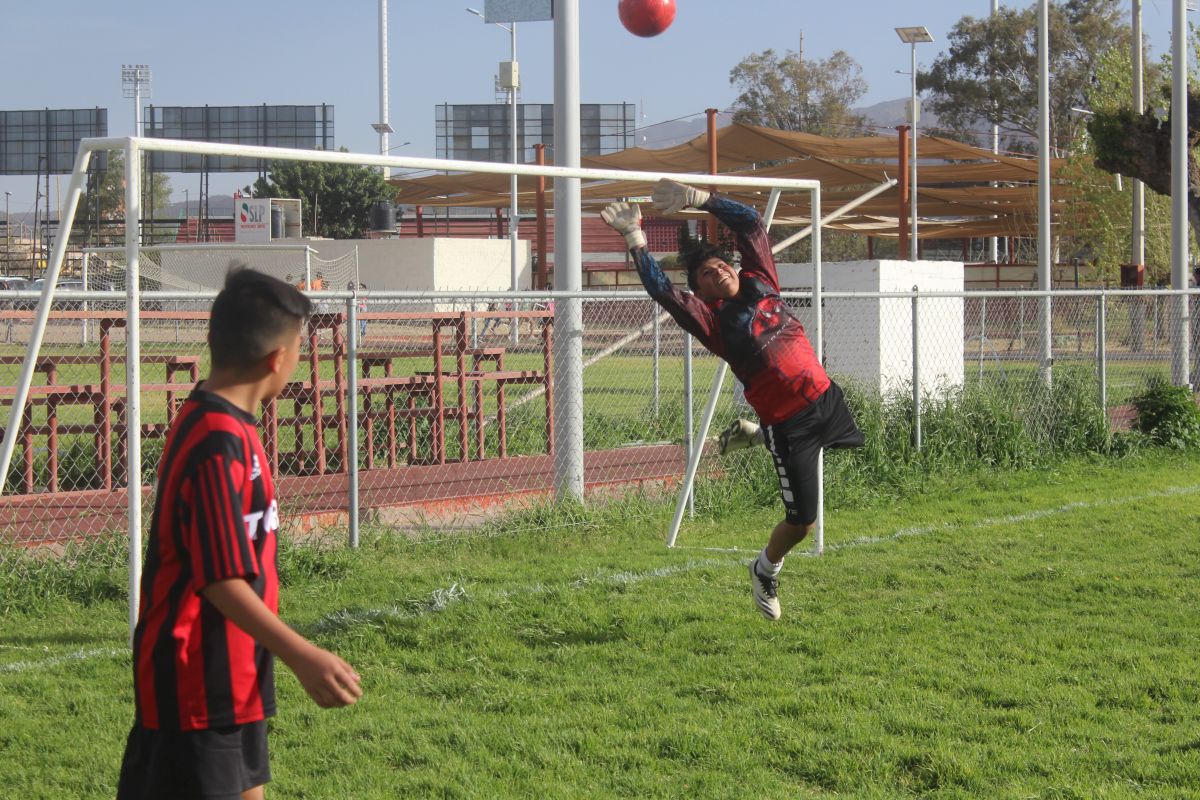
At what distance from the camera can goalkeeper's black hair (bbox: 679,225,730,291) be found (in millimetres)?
6426

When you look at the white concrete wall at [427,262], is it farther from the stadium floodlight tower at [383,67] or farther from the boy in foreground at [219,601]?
the boy in foreground at [219,601]

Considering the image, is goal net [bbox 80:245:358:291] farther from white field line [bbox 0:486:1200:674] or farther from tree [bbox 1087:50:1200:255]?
white field line [bbox 0:486:1200:674]

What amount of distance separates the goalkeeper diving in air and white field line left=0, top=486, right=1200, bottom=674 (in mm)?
1350

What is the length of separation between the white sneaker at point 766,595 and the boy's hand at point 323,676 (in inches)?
159

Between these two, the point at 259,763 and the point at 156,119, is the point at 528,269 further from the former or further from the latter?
the point at 156,119

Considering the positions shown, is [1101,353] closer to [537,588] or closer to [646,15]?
[646,15]

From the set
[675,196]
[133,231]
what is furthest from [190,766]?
[675,196]

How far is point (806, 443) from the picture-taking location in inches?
256

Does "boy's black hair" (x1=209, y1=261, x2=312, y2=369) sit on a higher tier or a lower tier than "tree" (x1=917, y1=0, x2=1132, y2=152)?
lower

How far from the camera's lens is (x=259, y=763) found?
9.43 feet

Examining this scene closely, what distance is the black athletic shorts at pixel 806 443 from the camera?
6.40 metres

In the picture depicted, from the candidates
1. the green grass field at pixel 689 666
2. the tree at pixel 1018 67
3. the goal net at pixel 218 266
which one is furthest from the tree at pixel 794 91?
the green grass field at pixel 689 666

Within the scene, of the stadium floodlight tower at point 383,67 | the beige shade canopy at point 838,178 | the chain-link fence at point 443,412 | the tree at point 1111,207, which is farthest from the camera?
the stadium floodlight tower at point 383,67

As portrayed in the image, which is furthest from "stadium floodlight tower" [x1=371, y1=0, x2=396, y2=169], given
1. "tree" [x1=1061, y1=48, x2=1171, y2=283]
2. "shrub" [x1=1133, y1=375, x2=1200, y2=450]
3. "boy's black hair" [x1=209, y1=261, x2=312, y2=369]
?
"boy's black hair" [x1=209, y1=261, x2=312, y2=369]
